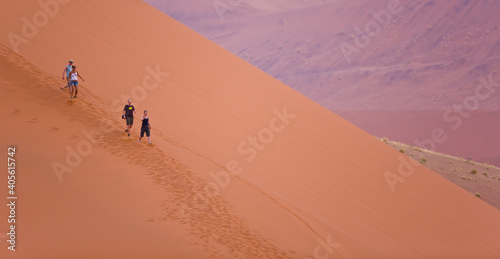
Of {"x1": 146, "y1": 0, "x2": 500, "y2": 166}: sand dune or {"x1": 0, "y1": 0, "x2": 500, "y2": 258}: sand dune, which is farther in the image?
{"x1": 146, "y1": 0, "x2": 500, "y2": 166}: sand dune

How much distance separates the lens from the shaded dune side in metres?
9.08

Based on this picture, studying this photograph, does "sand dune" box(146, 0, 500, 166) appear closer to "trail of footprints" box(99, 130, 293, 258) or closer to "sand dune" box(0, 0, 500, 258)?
"sand dune" box(0, 0, 500, 258)

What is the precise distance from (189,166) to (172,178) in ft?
2.57

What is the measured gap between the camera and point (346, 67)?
68.9m

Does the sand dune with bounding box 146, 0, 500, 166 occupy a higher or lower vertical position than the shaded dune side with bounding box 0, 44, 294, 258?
higher

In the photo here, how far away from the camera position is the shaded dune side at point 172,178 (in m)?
9.08

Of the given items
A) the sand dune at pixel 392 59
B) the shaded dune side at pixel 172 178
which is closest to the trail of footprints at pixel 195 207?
the shaded dune side at pixel 172 178

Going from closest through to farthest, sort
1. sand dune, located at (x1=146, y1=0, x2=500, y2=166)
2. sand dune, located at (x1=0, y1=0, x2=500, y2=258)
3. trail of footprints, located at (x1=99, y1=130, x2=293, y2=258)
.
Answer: sand dune, located at (x1=0, y1=0, x2=500, y2=258) < trail of footprints, located at (x1=99, y1=130, x2=293, y2=258) < sand dune, located at (x1=146, y1=0, x2=500, y2=166)

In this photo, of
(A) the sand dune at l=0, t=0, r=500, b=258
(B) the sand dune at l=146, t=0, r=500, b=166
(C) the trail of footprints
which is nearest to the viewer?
(A) the sand dune at l=0, t=0, r=500, b=258

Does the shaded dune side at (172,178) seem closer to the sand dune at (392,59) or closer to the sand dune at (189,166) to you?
the sand dune at (189,166)

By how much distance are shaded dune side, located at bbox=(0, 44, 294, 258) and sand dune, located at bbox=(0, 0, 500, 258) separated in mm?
34

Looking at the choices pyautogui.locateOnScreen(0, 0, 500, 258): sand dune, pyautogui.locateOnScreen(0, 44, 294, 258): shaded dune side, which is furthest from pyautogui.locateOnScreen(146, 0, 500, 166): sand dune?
pyautogui.locateOnScreen(0, 44, 294, 258): shaded dune side

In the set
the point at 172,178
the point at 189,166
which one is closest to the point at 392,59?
the point at 189,166

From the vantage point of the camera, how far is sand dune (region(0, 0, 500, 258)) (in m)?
8.84
